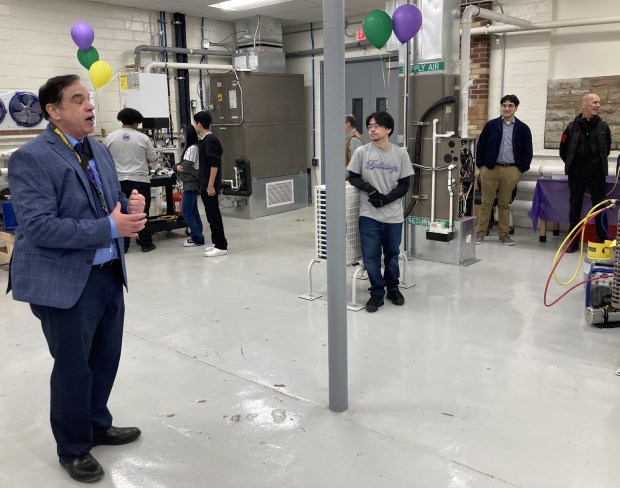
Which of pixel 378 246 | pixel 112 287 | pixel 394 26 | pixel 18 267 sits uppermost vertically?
pixel 394 26

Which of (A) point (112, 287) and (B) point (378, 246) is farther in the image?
(B) point (378, 246)

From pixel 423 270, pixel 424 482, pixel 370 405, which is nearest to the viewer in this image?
pixel 424 482

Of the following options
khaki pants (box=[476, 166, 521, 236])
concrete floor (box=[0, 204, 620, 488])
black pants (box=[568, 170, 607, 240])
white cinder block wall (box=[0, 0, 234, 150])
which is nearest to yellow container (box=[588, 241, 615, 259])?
concrete floor (box=[0, 204, 620, 488])

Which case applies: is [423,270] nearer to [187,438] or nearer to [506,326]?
[506,326]

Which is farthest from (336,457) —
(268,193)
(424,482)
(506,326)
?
(268,193)

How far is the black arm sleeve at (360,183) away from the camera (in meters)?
4.14

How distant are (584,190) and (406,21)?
2647 millimetres

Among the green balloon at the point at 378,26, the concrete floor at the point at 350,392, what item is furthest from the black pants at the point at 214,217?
the green balloon at the point at 378,26

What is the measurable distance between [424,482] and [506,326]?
194 centimetres

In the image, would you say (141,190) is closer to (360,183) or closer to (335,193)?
(360,183)

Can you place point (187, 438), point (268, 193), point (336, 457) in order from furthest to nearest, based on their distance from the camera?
point (268, 193), point (187, 438), point (336, 457)

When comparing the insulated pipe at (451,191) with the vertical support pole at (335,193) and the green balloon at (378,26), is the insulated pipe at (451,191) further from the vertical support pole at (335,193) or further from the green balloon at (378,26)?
the vertical support pole at (335,193)

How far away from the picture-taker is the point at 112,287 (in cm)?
234

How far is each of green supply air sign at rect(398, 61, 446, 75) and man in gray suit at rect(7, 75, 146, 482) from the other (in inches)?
145
